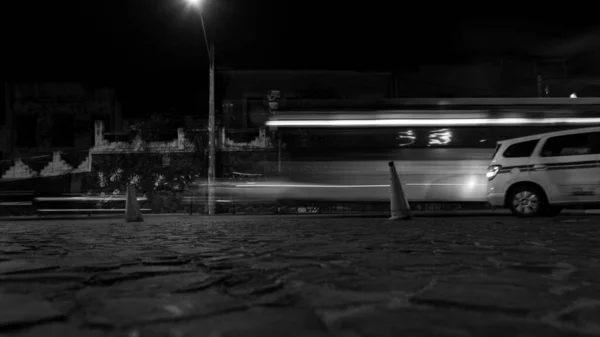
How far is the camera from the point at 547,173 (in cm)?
1253

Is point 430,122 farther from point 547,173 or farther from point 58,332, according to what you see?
point 58,332

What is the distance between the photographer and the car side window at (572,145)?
12222mm

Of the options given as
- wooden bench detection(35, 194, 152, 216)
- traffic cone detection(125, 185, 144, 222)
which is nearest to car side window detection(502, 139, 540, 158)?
traffic cone detection(125, 185, 144, 222)

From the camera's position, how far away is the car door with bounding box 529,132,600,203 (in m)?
12.2

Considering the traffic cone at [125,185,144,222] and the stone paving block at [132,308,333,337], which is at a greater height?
the traffic cone at [125,185,144,222]

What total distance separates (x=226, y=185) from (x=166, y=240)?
40.2 feet

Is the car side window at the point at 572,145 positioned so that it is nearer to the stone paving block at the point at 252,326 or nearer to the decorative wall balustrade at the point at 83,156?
the stone paving block at the point at 252,326

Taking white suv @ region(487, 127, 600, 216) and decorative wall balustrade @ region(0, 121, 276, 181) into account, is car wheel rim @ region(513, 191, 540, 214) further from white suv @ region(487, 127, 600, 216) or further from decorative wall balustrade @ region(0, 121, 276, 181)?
decorative wall balustrade @ region(0, 121, 276, 181)

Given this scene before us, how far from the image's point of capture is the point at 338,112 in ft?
48.0

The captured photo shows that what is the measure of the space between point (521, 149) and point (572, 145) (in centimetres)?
107

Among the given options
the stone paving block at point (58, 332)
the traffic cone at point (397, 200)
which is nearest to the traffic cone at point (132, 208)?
the traffic cone at point (397, 200)

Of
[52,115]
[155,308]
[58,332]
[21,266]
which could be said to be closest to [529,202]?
[21,266]

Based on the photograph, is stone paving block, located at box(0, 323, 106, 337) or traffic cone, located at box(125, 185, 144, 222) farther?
traffic cone, located at box(125, 185, 144, 222)

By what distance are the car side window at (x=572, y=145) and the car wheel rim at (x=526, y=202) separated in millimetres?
976
